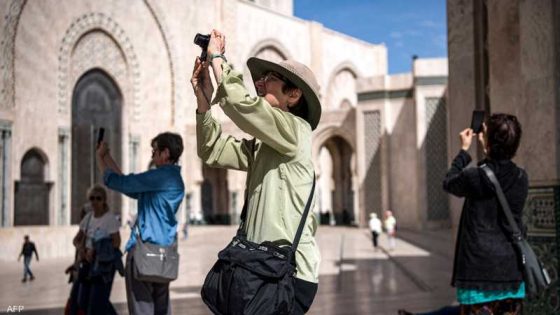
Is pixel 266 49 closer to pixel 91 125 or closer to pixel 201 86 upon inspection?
pixel 91 125

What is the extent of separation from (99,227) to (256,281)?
2188 millimetres

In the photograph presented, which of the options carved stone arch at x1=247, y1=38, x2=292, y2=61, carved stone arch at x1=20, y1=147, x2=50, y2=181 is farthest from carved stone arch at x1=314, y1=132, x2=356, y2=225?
carved stone arch at x1=20, y1=147, x2=50, y2=181

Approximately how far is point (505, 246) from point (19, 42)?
14.4 metres

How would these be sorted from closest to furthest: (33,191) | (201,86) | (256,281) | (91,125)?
(256,281), (201,86), (33,191), (91,125)

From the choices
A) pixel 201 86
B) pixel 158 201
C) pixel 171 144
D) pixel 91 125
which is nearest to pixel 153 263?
pixel 158 201

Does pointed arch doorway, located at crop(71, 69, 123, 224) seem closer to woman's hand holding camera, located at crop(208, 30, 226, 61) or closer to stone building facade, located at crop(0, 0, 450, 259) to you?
stone building facade, located at crop(0, 0, 450, 259)

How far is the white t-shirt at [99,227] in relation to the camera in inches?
146

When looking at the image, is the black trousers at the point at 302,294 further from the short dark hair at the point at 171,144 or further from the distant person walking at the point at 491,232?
the short dark hair at the point at 171,144

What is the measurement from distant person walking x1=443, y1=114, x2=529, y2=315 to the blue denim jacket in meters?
1.26

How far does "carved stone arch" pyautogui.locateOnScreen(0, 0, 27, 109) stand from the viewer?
14250 mm

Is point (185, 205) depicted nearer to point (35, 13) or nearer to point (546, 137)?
point (35, 13)

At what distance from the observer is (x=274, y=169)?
1.87 metres

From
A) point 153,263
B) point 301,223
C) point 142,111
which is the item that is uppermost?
point 142,111

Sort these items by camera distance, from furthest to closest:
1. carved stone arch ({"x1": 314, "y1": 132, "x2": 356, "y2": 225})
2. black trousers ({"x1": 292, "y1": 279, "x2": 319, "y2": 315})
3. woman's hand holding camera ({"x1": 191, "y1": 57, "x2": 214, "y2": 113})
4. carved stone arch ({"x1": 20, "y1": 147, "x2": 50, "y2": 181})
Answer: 1. carved stone arch ({"x1": 314, "y1": 132, "x2": 356, "y2": 225})
2. carved stone arch ({"x1": 20, "y1": 147, "x2": 50, "y2": 181})
3. woman's hand holding camera ({"x1": 191, "y1": 57, "x2": 214, "y2": 113})
4. black trousers ({"x1": 292, "y1": 279, "x2": 319, "y2": 315})
